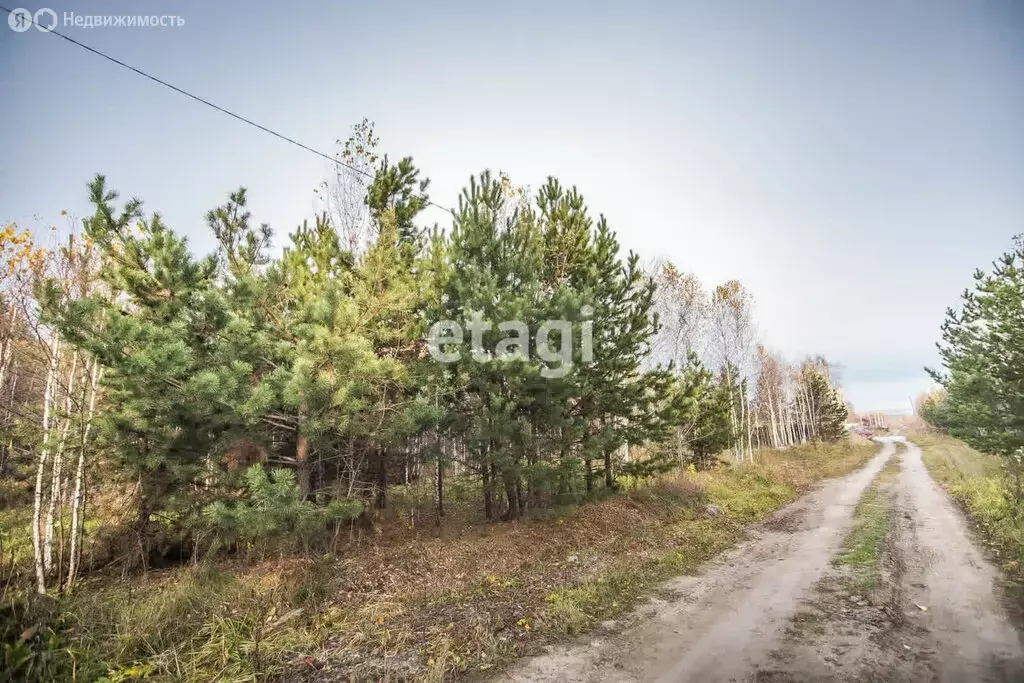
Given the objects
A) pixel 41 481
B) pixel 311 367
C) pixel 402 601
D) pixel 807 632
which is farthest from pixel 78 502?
pixel 807 632

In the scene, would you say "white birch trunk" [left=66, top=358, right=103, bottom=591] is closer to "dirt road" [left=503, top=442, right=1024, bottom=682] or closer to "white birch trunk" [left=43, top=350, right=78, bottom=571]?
"white birch trunk" [left=43, top=350, right=78, bottom=571]

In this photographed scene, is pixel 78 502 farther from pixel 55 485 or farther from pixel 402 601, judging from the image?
pixel 402 601

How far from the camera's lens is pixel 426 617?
6.65 metres

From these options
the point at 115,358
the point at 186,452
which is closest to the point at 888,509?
the point at 186,452

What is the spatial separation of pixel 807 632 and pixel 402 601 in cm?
593

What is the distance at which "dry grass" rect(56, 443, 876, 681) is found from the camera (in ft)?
17.4

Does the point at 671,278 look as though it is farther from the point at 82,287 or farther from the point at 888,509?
the point at 82,287

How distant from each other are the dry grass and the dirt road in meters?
0.63

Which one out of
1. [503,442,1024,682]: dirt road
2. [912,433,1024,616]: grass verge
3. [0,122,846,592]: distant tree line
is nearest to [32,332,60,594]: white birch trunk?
[0,122,846,592]: distant tree line

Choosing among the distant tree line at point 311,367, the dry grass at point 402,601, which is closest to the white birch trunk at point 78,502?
the distant tree line at point 311,367

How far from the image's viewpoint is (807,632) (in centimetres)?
585

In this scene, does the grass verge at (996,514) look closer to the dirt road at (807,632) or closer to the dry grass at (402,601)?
the dirt road at (807,632)

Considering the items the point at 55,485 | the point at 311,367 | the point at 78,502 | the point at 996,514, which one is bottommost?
the point at 996,514

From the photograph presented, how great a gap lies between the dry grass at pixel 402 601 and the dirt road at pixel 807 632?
0.63 m
